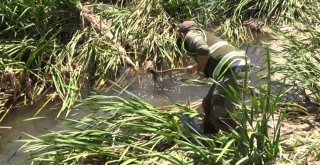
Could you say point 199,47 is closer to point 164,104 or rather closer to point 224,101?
point 224,101

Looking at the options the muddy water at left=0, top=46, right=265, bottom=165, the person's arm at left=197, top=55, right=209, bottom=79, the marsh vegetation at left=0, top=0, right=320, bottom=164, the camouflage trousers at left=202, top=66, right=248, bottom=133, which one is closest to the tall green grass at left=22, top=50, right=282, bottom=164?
the marsh vegetation at left=0, top=0, right=320, bottom=164

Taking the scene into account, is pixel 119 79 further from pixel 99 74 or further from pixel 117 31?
pixel 117 31

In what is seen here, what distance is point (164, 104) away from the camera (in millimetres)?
6578

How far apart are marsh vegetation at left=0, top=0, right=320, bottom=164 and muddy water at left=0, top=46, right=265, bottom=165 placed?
0.14 m

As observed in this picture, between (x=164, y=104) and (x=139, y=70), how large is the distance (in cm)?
117

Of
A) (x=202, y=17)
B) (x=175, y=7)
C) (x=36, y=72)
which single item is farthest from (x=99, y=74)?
(x=202, y=17)

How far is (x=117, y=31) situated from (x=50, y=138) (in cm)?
362

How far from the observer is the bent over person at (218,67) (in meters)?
4.46

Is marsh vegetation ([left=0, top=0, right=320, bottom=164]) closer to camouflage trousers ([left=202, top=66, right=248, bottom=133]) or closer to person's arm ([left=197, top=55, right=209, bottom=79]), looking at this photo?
camouflage trousers ([left=202, top=66, right=248, bottom=133])

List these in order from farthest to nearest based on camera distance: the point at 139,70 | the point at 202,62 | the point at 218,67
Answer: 1. the point at 139,70
2. the point at 202,62
3. the point at 218,67

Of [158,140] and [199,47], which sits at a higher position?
[199,47]

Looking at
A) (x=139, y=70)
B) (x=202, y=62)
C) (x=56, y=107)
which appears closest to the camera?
(x=202, y=62)

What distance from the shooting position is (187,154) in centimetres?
419

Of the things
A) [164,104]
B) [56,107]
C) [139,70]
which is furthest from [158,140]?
[139,70]
